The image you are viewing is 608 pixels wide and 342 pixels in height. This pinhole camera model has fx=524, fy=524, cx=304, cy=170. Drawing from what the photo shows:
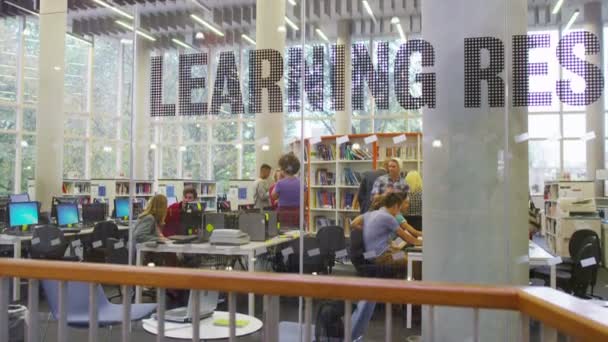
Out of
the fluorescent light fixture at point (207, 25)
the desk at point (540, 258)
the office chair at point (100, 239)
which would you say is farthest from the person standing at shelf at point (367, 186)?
the office chair at point (100, 239)

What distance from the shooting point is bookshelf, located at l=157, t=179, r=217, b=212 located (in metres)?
5.71

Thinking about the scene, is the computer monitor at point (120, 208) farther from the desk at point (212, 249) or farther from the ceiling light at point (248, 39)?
the ceiling light at point (248, 39)

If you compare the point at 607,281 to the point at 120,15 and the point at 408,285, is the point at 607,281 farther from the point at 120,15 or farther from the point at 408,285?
the point at 120,15

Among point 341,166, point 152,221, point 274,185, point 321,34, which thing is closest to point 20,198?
point 152,221

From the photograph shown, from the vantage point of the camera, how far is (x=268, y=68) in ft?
15.5

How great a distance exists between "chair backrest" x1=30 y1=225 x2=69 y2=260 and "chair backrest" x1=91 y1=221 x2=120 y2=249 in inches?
15.9

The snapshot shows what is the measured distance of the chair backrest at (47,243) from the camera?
6.86 metres

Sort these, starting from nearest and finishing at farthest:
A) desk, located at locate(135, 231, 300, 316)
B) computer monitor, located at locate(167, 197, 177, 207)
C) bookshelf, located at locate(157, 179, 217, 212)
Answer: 1. desk, located at locate(135, 231, 300, 316)
2. bookshelf, located at locate(157, 179, 217, 212)
3. computer monitor, located at locate(167, 197, 177, 207)

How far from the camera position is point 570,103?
12.9ft

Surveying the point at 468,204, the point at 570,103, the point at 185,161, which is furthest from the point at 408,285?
the point at 185,161

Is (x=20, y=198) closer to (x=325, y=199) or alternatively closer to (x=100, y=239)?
(x=100, y=239)

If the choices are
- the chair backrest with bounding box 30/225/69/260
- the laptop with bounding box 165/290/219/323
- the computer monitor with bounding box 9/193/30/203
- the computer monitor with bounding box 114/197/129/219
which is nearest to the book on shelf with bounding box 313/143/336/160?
the laptop with bounding box 165/290/219/323

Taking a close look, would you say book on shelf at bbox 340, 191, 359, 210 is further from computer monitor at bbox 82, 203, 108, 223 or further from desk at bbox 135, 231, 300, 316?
computer monitor at bbox 82, 203, 108, 223

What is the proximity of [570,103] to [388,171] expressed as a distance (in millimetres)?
1889
